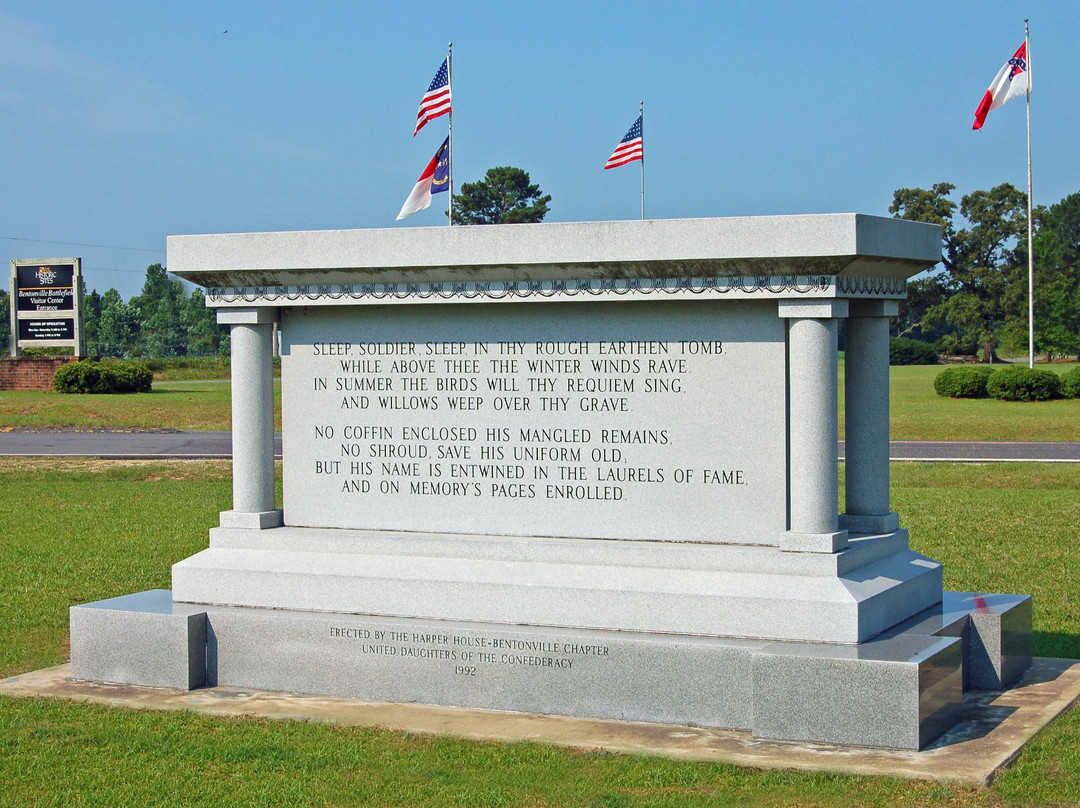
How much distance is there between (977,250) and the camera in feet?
273

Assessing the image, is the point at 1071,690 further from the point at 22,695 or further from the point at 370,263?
the point at 22,695

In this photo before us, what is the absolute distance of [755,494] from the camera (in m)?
7.42

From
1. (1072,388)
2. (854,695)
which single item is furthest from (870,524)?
(1072,388)

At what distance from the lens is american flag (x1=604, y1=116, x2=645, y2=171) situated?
41.5 ft

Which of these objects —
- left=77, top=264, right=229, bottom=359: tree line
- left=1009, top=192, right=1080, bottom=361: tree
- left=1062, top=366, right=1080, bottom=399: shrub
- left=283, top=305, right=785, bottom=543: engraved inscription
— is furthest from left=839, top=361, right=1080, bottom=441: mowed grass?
left=77, top=264, right=229, bottom=359: tree line

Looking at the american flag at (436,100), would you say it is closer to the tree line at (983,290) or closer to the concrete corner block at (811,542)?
the concrete corner block at (811,542)

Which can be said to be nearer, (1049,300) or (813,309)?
(813,309)

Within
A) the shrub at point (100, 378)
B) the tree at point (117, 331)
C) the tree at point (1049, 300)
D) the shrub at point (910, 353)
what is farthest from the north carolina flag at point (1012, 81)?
the tree at point (117, 331)

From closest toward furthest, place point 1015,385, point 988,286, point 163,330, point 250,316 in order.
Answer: point 250,316 < point 1015,385 < point 988,286 < point 163,330

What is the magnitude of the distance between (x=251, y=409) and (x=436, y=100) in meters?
5.34

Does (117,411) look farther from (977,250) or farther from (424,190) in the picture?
(977,250)

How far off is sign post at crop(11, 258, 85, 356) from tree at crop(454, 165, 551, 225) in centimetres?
2301

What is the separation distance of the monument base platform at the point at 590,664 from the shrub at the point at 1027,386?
34.3 m

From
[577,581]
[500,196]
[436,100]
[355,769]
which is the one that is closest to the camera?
[355,769]
